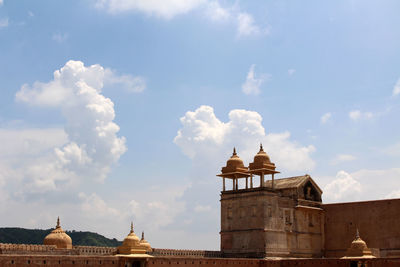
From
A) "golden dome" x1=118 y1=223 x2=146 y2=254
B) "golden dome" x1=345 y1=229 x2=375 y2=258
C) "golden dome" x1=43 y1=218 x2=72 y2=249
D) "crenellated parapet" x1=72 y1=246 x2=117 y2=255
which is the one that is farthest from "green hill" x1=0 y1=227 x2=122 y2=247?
"golden dome" x1=118 y1=223 x2=146 y2=254

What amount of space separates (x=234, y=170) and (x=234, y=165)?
0.61 meters

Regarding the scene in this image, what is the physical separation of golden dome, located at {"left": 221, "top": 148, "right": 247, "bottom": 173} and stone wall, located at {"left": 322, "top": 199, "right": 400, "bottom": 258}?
10.1m

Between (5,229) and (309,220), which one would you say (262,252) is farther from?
(5,229)

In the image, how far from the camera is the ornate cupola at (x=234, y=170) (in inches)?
2063

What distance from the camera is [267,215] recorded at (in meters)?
49.6

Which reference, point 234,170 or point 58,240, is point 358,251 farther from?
point 58,240

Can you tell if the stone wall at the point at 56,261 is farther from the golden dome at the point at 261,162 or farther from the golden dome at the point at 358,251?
the golden dome at the point at 358,251

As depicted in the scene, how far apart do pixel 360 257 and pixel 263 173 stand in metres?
12.0

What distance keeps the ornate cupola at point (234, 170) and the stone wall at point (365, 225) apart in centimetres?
987

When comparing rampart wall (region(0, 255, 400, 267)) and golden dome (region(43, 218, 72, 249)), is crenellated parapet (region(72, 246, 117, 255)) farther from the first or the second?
rampart wall (region(0, 255, 400, 267))

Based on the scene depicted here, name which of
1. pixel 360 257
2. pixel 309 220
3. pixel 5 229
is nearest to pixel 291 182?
pixel 309 220

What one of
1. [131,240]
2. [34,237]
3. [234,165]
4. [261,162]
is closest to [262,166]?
[261,162]

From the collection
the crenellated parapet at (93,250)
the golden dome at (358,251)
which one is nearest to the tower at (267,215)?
the golden dome at (358,251)

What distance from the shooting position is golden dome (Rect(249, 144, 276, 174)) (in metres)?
51.1
